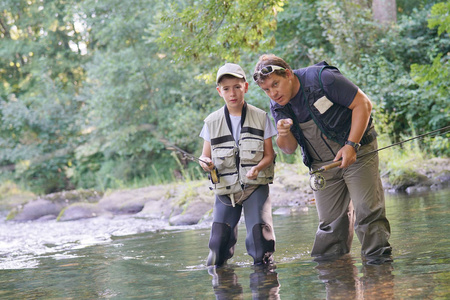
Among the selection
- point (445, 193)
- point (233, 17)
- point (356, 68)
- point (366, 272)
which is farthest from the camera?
point (356, 68)

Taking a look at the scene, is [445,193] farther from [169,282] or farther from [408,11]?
[408,11]

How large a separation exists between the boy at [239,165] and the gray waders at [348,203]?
399 millimetres

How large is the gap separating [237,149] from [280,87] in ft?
2.31

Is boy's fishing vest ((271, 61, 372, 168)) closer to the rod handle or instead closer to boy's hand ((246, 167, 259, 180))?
the rod handle

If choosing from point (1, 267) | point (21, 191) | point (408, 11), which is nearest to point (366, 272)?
point (1, 267)

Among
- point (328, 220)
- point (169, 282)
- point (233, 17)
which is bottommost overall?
point (169, 282)

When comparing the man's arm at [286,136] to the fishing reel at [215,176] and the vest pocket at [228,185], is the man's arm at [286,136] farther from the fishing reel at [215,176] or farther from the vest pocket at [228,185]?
the fishing reel at [215,176]

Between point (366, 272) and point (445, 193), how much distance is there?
5654 millimetres

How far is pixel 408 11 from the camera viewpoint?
706 inches

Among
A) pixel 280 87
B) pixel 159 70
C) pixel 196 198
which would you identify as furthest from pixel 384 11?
pixel 280 87

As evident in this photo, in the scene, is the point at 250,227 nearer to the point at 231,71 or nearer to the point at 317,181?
the point at 317,181

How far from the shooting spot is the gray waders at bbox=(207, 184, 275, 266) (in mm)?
4539

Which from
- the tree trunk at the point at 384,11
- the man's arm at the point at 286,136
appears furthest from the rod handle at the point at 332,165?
the tree trunk at the point at 384,11

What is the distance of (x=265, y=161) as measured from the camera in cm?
455
